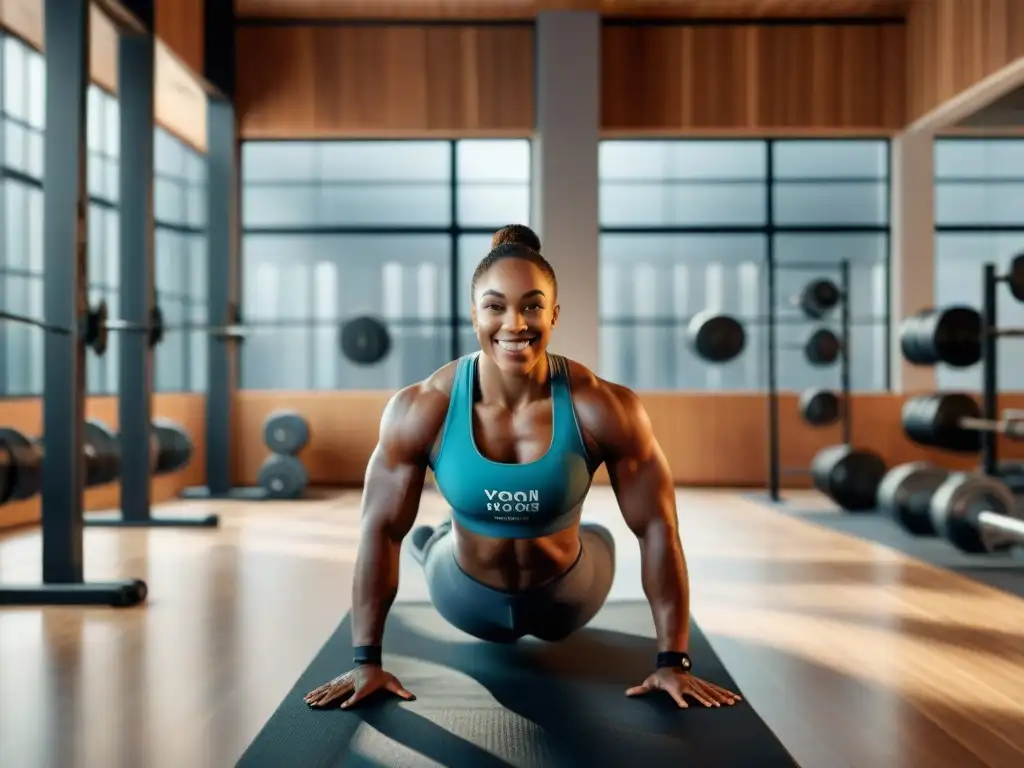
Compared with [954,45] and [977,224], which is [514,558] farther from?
[977,224]

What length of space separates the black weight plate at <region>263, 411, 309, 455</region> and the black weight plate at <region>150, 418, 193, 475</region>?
4.51 feet

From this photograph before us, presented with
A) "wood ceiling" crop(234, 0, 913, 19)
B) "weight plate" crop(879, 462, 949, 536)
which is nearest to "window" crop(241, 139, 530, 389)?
"wood ceiling" crop(234, 0, 913, 19)

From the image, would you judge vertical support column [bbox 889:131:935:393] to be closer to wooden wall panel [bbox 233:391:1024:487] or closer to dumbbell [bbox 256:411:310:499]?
wooden wall panel [bbox 233:391:1024:487]

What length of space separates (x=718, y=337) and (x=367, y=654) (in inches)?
198

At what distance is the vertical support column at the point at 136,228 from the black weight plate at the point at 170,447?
278mm

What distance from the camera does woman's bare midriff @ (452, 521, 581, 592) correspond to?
2137 mm

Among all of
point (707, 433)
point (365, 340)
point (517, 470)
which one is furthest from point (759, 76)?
point (517, 470)

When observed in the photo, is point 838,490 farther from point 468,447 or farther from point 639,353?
point 468,447

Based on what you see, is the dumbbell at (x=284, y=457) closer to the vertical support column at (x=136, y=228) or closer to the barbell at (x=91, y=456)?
the barbell at (x=91, y=456)

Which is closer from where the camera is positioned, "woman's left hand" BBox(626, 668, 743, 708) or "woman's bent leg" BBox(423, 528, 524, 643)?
"woman's left hand" BBox(626, 668, 743, 708)

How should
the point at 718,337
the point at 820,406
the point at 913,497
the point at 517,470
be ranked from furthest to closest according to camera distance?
the point at 820,406 → the point at 718,337 → the point at 913,497 → the point at 517,470

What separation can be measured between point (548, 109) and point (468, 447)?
558cm

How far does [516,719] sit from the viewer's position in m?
1.89

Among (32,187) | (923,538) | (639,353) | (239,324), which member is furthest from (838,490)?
(32,187)
